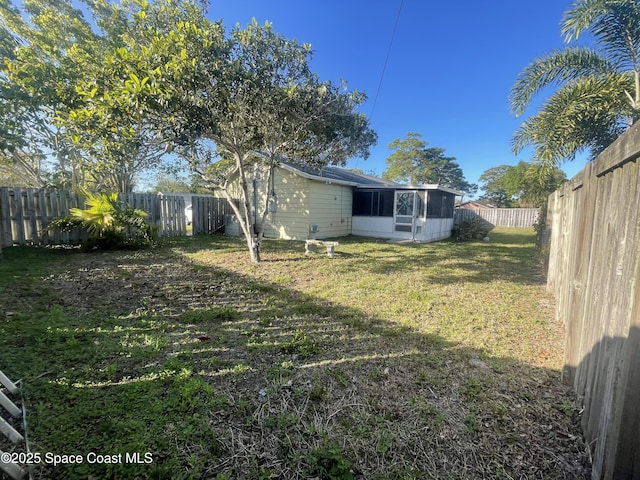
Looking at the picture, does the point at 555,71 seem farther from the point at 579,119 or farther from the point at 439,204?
the point at 439,204

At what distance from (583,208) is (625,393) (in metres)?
1.89

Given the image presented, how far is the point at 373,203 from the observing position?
13867mm

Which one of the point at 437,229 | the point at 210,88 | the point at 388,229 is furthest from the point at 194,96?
the point at 437,229

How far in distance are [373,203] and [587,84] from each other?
832 centimetres

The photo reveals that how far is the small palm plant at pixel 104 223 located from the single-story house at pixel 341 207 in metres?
4.69

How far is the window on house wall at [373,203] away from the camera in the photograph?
13.4 metres

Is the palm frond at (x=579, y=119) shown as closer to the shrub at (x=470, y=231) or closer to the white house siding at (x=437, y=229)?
the white house siding at (x=437, y=229)

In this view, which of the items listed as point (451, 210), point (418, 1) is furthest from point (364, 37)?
point (451, 210)

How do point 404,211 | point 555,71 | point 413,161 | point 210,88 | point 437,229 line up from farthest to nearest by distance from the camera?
point 413,161 → point 437,229 → point 404,211 → point 555,71 → point 210,88

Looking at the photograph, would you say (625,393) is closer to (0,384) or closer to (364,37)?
(0,384)

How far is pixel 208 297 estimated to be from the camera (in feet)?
15.3

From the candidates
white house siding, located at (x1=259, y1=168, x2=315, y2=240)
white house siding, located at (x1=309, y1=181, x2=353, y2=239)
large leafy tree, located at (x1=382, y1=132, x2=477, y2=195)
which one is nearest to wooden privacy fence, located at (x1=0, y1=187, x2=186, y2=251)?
white house siding, located at (x1=259, y1=168, x2=315, y2=240)

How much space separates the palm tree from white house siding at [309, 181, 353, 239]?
7009mm

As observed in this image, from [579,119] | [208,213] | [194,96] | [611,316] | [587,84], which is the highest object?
[587,84]
